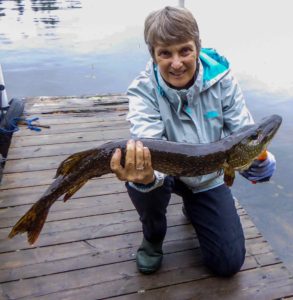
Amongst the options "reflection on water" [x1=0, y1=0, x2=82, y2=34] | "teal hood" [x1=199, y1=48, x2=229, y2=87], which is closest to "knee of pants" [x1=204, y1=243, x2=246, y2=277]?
"teal hood" [x1=199, y1=48, x2=229, y2=87]

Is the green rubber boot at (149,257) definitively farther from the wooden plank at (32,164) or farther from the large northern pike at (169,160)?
the wooden plank at (32,164)

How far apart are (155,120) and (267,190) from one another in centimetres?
355

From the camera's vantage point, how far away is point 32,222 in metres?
2.21

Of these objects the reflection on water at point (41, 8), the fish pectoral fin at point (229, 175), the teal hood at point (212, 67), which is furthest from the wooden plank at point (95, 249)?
the reflection on water at point (41, 8)

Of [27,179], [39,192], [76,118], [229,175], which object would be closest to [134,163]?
[229,175]

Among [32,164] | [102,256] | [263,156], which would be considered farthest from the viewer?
[32,164]

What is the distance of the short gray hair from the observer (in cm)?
234

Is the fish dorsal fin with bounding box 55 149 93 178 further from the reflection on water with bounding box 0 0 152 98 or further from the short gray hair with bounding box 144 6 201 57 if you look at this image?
the reflection on water with bounding box 0 0 152 98

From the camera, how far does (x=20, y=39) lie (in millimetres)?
14492

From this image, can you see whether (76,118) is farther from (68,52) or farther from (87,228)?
(68,52)

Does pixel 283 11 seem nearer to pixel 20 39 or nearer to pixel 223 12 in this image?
pixel 223 12

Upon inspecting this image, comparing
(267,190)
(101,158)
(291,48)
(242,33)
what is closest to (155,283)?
(101,158)

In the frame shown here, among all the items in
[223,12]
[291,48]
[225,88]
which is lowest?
[223,12]

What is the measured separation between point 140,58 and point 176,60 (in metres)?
10.1
